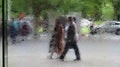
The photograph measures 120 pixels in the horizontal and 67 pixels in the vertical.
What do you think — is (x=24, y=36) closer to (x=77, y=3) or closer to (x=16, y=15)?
(x=16, y=15)

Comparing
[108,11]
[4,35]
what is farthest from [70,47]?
[4,35]

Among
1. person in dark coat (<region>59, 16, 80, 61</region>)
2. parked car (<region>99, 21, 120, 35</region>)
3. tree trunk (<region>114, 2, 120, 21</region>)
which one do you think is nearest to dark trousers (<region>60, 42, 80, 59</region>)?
person in dark coat (<region>59, 16, 80, 61</region>)

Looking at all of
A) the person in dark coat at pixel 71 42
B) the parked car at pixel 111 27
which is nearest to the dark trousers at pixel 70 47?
the person in dark coat at pixel 71 42

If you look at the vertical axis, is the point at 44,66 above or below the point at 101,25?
below

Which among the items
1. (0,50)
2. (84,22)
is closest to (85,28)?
(84,22)

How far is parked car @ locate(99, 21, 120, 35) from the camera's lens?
5297mm

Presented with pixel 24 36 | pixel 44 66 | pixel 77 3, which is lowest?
pixel 44 66

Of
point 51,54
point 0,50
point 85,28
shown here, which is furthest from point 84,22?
point 0,50

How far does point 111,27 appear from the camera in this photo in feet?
17.4

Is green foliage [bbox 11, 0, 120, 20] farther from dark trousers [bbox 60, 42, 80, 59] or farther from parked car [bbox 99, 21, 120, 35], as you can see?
dark trousers [bbox 60, 42, 80, 59]

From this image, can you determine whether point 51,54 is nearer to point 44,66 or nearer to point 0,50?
point 44,66

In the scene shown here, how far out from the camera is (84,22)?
211 inches

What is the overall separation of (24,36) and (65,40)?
447 mm

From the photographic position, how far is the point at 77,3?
5.33 metres
